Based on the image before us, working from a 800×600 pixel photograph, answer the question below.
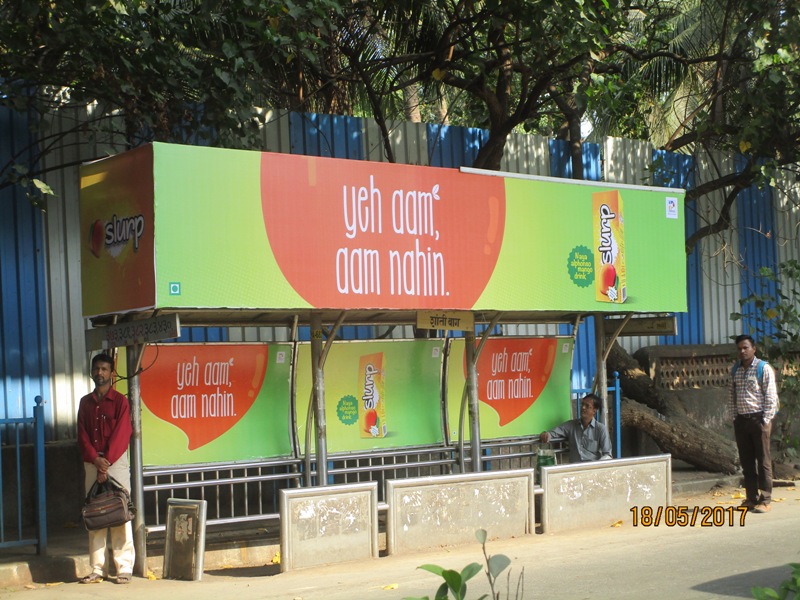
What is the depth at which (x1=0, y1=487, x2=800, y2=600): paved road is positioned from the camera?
23.2ft

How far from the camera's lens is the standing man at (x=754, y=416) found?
1055 cm

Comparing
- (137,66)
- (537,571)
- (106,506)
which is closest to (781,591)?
(537,571)

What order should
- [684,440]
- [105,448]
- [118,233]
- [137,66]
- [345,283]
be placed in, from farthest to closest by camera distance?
1. [684,440]
2. [137,66]
3. [345,283]
4. [105,448]
5. [118,233]

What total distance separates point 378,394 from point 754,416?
3888mm

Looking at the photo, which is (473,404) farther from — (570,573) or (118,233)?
(118,233)

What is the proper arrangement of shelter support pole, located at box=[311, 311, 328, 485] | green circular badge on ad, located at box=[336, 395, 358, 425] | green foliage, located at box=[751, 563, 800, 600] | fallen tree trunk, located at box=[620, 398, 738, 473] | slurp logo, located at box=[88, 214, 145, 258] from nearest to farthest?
green foliage, located at box=[751, 563, 800, 600] → slurp logo, located at box=[88, 214, 145, 258] → shelter support pole, located at box=[311, 311, 328, 485] → green circular badge on ad, located at box=[336, 395, 358, 425] → fallen tree trunk, located at box=[620, 398, 738, 473]

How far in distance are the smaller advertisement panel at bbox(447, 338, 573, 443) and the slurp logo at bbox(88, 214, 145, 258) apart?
3.85 m

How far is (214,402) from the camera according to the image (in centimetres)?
912

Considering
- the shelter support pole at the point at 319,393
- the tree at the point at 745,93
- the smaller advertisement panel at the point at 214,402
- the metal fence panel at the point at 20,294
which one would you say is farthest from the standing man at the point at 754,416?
the metal fence panel at the point at 20,294

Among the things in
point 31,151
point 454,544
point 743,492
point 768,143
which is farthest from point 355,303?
point 768,143

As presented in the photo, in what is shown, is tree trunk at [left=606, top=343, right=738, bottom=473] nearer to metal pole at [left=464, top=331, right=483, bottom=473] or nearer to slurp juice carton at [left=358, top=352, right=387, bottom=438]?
metal pole at [left=464, top=331, right=483, bottom=473]

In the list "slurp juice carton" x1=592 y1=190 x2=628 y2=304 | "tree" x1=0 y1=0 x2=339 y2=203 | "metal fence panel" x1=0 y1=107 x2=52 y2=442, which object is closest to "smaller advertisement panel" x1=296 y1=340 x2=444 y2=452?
"slurp juice carton" x1=592 y1=190 x2=628 y2=304

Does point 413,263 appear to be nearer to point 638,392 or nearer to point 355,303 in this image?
point 355,303

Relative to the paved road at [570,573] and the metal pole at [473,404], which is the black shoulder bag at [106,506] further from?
the metal pole at [473,404]
